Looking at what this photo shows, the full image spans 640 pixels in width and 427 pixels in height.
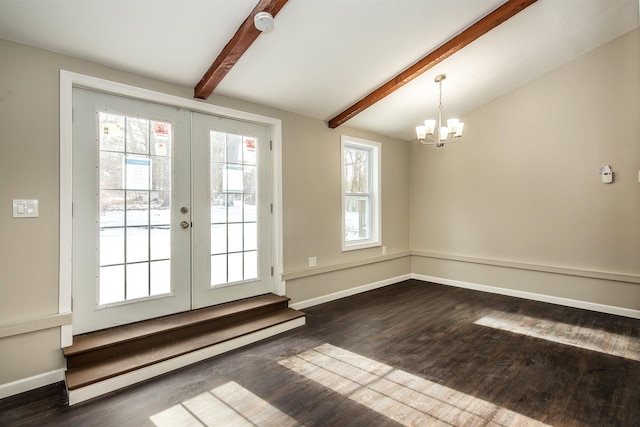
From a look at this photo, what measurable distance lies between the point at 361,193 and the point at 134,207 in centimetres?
311

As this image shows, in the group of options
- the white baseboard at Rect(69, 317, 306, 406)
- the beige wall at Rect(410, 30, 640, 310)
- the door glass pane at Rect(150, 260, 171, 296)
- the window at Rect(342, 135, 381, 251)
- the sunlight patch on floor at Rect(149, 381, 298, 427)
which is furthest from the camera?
the window at Rect(342, 135, 381, 251)

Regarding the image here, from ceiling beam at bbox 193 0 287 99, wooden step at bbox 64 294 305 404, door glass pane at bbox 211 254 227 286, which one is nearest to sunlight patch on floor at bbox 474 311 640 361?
wooden step at bbox 64 294 305 404

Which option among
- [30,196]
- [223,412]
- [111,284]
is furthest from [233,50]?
[223,412]

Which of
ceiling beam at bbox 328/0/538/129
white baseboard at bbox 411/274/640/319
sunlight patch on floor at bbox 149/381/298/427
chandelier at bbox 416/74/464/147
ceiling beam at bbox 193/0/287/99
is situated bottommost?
sunlight patch on floor at bbox 149/381/298/427

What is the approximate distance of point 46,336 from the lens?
228 centimetres

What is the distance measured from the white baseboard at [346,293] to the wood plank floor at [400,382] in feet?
1.52

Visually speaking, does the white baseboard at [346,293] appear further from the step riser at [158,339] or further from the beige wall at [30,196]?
the beige wall at [30,196]

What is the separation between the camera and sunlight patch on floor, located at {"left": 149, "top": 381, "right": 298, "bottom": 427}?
A: 187 cm

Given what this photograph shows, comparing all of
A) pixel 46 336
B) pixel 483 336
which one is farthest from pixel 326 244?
pixel 46 336

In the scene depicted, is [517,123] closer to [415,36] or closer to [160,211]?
[415,36]

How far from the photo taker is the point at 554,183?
400cm

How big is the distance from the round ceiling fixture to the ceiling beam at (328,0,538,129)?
1.81 metres

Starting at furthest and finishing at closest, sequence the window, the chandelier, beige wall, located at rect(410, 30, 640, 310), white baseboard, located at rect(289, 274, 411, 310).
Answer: the window
white baseboard, located at rect(289, 274, 411, 310)
beige wall, located at rect(410, 30, 640, 310)
the chandelier

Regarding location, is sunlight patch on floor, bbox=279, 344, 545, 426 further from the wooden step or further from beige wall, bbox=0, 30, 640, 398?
beige wall, bbox=0, 30, 640, 398
